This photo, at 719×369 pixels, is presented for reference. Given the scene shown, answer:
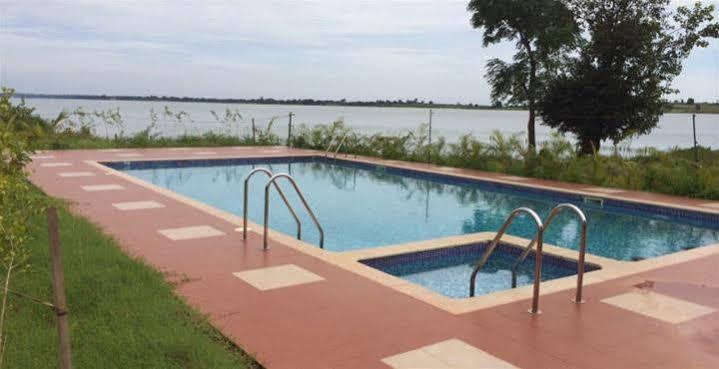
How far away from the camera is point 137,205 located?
8.39 m

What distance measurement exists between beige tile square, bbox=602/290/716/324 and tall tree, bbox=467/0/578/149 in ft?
45.8

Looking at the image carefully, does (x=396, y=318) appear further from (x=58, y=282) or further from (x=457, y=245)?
(x=457, y=245)

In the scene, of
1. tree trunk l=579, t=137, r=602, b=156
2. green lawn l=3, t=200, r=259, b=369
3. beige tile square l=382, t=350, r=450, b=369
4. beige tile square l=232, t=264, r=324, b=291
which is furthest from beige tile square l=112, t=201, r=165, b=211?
tree trunk l=579, t=137, r=602, b=156

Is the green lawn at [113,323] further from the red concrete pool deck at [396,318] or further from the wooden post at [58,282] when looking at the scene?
the wooden post at [58,282]

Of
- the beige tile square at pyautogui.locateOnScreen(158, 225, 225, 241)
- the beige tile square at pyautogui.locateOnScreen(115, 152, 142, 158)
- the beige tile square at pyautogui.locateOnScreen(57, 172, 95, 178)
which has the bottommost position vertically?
the beige tile square at pyautogui.locateOnScreen(158, 225, 225, 241)

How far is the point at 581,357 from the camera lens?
366 cm

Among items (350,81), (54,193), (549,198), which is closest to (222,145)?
(54,193)

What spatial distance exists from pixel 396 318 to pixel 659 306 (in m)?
2.11

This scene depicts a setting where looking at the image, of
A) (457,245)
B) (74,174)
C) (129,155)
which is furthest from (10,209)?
(129,155)

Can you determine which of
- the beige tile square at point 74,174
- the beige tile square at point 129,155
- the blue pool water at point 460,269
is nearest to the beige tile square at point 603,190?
the blue pool water at point 460,269

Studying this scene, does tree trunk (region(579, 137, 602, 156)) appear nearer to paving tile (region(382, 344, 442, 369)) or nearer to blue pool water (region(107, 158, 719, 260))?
blue pool water (region(107, 158, 719, 260))

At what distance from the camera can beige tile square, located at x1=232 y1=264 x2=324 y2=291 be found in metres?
4.92

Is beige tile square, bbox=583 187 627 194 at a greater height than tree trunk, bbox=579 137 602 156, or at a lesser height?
lesser

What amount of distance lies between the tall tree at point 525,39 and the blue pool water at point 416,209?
747 cm
